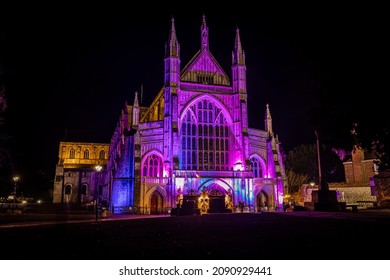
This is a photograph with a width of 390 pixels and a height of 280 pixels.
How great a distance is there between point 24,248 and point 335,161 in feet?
205

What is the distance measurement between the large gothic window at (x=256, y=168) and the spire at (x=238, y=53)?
14.0 metres

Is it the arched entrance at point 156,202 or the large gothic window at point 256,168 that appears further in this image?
the large gothic window at point 256,168

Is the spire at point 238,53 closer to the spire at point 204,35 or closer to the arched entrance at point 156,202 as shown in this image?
the spire at point 204,35

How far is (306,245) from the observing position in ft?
27.8

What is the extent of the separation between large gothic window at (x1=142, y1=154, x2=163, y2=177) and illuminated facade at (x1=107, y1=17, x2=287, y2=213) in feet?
0.12

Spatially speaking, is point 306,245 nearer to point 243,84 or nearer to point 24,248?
point 24,248

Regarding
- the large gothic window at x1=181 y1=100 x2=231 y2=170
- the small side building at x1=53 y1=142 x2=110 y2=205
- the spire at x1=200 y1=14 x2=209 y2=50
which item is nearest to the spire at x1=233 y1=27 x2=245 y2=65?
the spire at x1=200 y1=14 x2=209 y2=50

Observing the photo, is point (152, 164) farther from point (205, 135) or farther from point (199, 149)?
point (205, 135)

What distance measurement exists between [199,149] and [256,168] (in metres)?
9.18

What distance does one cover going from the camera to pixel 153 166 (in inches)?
1708

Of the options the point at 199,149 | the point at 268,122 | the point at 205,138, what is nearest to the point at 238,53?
the point at 268,122

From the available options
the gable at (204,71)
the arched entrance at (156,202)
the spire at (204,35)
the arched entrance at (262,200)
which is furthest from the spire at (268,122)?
the arched entrance at (156,202)

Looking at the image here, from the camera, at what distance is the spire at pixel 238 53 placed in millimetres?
48375

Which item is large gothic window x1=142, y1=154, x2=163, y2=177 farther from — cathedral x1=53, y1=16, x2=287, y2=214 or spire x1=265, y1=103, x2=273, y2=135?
spire x1=265, y1=103, x2=273, y2=135
